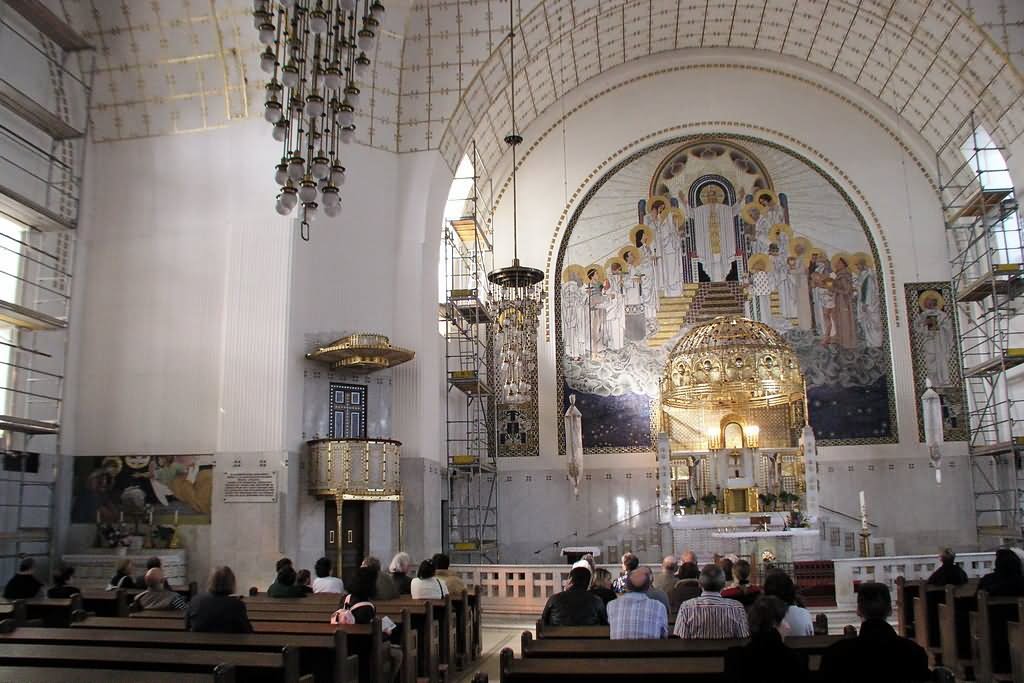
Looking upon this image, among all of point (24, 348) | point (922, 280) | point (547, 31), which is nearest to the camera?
point (24, 348)

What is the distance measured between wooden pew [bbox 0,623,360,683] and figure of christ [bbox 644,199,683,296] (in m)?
15.1

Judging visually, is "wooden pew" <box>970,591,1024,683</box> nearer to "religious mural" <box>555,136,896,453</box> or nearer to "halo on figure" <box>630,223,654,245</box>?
"religious mural" <box>555,136,896,453</box>

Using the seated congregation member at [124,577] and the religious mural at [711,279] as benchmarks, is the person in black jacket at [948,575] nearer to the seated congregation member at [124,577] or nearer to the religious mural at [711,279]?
the seated congregation member at [124,577]

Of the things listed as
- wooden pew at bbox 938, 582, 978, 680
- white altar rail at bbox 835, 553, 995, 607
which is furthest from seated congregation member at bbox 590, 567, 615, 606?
white altar rail at bbox 835, 553, 995, 607

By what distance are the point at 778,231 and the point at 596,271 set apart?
3.94 meters

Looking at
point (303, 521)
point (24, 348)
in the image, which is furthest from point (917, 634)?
point (24, 348)

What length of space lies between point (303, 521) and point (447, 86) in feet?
24.9

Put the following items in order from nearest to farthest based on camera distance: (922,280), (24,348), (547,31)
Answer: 1. (24,348)
2. (547,31)
3. (922,280)

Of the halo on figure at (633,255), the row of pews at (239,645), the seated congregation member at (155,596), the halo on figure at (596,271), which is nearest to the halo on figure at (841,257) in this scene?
the halo on figure at (633,255)

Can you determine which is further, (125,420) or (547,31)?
(547,31)

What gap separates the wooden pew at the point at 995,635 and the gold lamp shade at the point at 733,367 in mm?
10649

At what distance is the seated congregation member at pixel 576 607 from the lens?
22.7ft

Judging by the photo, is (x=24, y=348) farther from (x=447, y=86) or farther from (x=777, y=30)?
A: (x=777, y=30)

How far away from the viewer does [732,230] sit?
19906 millimetres
